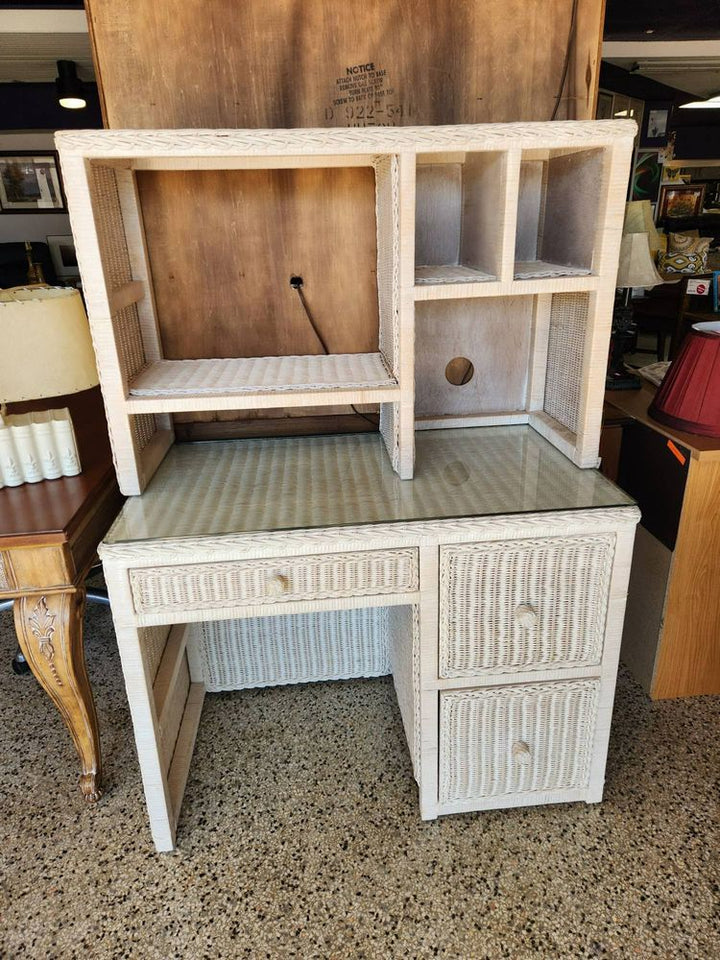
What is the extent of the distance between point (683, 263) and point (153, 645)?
18.7 ft

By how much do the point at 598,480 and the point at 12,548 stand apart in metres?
1.22

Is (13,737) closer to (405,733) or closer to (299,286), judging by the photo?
(405,733)

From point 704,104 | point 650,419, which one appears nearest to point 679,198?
point 704,104

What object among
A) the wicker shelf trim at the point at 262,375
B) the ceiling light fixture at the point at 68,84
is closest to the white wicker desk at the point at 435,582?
the wicker shelf trim at the point at 262,375

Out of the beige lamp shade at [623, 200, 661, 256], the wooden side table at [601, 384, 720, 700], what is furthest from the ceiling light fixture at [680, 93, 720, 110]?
the wooden side table at [601, 384, 720, 700]

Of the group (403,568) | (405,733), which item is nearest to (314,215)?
(403,568)

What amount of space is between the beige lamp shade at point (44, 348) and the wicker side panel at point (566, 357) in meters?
1.10

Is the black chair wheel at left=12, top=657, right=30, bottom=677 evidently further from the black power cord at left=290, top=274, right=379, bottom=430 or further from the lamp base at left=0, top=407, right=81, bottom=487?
the black power cord at left=290, top=274, right=379, bottom=430

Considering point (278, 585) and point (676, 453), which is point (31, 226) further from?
point (676, 453)

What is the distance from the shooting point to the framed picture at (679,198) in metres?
6.48

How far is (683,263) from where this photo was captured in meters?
5.65

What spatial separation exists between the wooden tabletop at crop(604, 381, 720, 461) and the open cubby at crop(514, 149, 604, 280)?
541 mm

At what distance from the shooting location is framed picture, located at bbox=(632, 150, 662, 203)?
20.1 ft

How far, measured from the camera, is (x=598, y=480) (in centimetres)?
142
